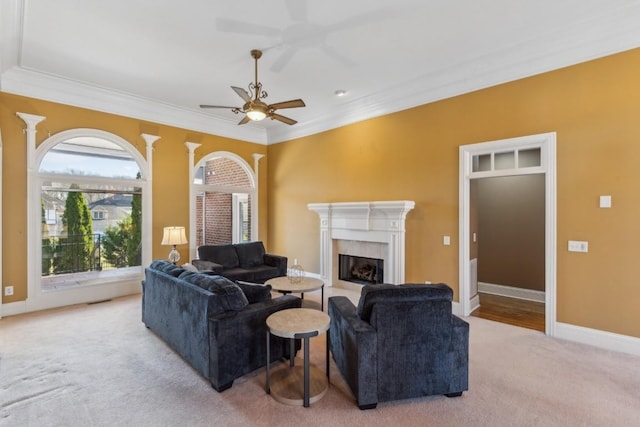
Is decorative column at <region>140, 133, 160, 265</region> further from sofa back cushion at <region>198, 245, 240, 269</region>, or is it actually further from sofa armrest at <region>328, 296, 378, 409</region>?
sofa armrest at <region>328, 296, 378, 409</region>

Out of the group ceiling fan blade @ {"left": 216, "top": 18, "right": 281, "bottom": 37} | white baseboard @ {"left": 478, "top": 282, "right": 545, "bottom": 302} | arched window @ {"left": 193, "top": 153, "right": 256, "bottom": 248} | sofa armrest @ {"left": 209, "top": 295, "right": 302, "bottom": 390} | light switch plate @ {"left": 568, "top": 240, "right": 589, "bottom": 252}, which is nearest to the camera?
sofa armrest @ {"left": 209, "top": 295, "right": 302, "bottom": 390}

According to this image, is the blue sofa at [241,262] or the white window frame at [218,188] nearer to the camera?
the blue sofa at [241,262]

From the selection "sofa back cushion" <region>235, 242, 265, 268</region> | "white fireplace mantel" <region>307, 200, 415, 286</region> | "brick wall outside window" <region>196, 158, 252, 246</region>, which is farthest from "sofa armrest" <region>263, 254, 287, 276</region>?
"brick wall outside window" <region>196, 158, 252, 246</region>

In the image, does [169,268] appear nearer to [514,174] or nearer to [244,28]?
[244,28]

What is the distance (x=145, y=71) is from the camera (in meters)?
4.48

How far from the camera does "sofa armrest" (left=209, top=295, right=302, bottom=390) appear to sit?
254 cm

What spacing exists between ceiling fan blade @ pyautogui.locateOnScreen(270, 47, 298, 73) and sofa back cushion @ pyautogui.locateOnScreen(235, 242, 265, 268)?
336cm

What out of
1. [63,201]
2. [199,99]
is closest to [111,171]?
[63,201]

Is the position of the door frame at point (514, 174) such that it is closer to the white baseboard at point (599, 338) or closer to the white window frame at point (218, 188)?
the white baseboard at point (599, 338)

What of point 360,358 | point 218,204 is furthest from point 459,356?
point 218,204

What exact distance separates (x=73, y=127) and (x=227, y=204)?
3.30 metres

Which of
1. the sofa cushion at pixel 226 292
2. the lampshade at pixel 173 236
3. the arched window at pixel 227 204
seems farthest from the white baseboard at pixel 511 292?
the lampshade at pixel 173 236

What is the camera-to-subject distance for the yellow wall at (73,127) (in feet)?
14.4

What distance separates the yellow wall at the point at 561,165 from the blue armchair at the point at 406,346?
88.5 inches
